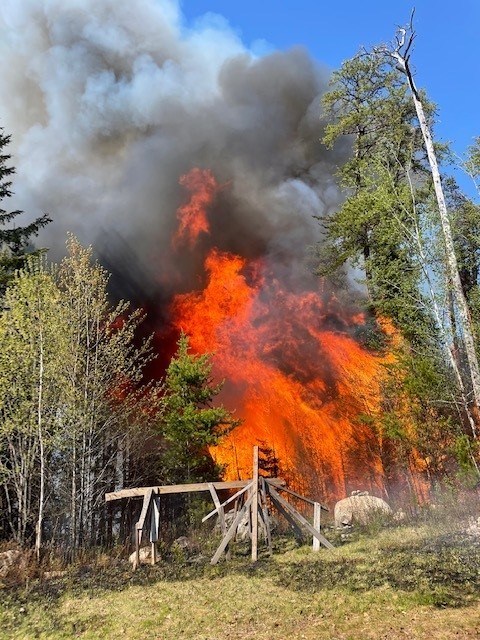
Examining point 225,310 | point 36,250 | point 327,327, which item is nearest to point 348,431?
point 327,327

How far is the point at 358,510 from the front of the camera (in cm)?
1981

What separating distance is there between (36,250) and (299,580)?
17429mm

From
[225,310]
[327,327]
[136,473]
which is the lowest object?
[136,473]

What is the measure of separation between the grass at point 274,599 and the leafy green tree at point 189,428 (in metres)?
9.70

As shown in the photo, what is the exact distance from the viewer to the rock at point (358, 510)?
63.3ft

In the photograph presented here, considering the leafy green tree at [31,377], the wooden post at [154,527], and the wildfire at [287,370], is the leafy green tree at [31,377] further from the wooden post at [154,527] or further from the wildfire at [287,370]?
the wildfire at [287,370]

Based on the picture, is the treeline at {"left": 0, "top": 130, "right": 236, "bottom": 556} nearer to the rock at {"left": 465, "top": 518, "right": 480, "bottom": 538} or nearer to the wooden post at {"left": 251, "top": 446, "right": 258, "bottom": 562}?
the wooden post at {"left": 251, "top": 446, "right": 258, "bottom": 562}

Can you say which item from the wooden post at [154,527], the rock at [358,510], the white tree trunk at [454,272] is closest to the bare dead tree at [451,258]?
the white tree trunk at [454,272]

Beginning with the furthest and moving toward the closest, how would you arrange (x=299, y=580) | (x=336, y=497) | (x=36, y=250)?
(x=336, y=497)
(x=36, y=250)
(x=299, y=580)

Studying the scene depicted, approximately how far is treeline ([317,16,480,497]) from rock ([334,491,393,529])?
8.79 feet

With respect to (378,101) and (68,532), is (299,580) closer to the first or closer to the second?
(68,532)

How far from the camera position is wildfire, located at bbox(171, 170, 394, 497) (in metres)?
31.3

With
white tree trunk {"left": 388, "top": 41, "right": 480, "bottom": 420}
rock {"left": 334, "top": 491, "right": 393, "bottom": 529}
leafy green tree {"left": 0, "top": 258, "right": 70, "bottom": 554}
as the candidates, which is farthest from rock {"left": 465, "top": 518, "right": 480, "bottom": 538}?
leafy green tree {"left": 0, "top": 258, "right": 70, "bottom": 554}

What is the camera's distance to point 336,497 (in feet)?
102
